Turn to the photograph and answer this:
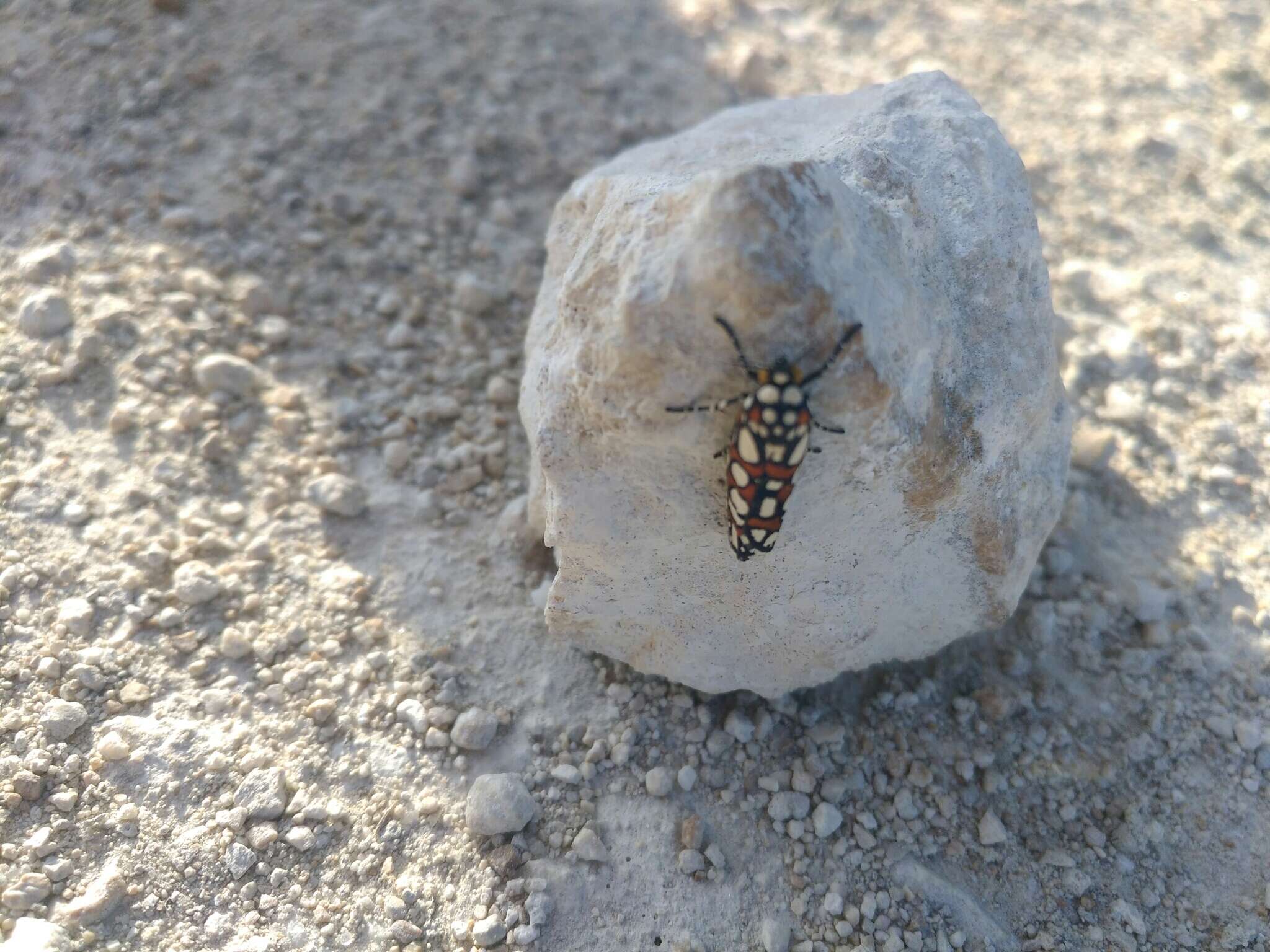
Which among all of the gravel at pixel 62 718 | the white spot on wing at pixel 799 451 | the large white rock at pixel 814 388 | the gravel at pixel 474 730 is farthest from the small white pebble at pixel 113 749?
the white spot on wing at pixel 799 451

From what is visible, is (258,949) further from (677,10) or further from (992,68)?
(992,68)

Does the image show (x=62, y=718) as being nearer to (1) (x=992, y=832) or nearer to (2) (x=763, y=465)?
(2) (x=763, y=465)

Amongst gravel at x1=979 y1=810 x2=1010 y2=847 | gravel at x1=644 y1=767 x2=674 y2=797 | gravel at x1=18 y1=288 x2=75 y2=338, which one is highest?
gravel at x1=18 y1=288 x2=75 y2=338

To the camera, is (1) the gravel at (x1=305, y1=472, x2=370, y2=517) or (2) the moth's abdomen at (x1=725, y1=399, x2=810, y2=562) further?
(1) the gravel at (x1=305, y1=472, x2=370, y2=517)

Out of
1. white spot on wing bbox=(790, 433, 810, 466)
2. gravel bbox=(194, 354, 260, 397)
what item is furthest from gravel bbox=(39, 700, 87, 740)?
white spot on wing bbox=(790, 433, 810, 466)

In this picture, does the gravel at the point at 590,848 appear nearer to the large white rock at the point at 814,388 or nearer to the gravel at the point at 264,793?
the large white rock at the point at 814,388

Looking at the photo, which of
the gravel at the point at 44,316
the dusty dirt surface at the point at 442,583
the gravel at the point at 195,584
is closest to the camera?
the dusty dirt surface at the point at 442,583

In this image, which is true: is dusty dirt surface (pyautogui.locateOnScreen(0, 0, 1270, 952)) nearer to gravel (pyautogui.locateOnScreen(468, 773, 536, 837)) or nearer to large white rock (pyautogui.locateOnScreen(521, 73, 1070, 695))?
gravel (pyautogui.locateOnScreen(468, 773, 536, 837))
